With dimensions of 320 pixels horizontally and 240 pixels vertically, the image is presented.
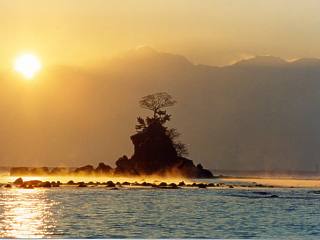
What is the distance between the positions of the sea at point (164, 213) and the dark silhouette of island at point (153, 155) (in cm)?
31

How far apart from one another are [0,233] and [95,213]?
1.49 metres

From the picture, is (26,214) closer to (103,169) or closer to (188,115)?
(103,169)

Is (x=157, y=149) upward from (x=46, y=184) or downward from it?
upward

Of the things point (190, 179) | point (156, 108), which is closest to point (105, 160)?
point (156, 108)

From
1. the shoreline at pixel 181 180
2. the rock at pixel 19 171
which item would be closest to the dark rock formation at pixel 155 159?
the shoreline at pixel 181 180

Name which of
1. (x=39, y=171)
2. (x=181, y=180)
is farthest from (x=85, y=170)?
(x=181, y=180)

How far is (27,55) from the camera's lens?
9.77m

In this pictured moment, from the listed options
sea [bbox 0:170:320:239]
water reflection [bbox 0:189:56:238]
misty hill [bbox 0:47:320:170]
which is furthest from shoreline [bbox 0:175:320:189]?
misty hill [bbox 0:47:320:170]

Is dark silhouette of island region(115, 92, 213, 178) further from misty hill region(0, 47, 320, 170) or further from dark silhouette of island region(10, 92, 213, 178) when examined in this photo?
misty hill region(0, 47, 320, 170)

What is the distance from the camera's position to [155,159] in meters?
11.2

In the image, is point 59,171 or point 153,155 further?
point 153,155

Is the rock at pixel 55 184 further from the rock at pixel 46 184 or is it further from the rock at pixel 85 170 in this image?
the rock at pixel 85 170

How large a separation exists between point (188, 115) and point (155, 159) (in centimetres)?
138

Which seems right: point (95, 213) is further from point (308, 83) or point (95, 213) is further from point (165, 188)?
point (308, 83)
